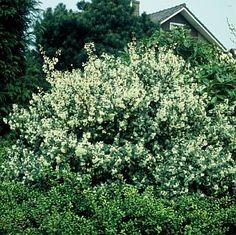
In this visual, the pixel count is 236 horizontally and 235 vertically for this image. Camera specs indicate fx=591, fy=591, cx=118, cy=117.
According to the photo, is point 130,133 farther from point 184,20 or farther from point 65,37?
point 184,20

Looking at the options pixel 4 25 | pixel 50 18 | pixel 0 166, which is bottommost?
pixel 0 166

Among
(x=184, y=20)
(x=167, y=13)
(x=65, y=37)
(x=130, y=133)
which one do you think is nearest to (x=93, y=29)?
(x=65, y=37)

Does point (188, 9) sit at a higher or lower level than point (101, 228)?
higher

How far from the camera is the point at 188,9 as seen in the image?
1045 inches

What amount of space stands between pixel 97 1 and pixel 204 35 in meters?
10.2

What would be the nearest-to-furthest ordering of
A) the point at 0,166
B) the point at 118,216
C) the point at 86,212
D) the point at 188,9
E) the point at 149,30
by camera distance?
1. the point at 118,216
2. the point at 86,212
3. the point at 0,166
4. the point at 149,30
5. the point at 188,9

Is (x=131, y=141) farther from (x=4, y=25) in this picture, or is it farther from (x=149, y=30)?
(x=149, y=30)

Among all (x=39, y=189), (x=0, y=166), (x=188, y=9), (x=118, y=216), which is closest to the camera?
(x=118, y=216)

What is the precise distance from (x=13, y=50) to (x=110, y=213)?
6.01 m

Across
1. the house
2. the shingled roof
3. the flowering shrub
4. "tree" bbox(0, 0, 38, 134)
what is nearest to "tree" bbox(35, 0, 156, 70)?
"tree" bbox(0, 0, 38, 134)

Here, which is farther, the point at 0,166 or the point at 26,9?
the point at 26,9

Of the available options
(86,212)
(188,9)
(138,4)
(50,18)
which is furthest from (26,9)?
(188,9)

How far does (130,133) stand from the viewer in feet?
18.6

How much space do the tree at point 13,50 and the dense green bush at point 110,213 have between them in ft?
15.7
